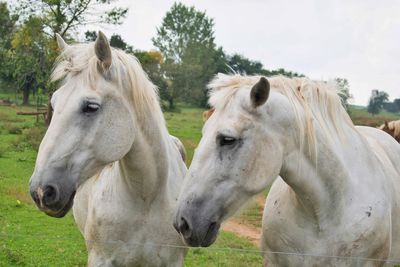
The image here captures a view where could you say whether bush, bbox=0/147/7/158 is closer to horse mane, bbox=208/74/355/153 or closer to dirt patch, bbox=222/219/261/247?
dirt patch, bbox=222/219/261/247

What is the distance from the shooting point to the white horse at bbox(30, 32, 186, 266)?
3.12 metres

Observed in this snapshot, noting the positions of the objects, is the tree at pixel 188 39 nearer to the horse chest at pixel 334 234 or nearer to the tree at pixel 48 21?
the tree at pixel 48 21

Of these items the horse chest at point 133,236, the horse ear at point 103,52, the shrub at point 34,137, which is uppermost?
the horse ear at point 103,52

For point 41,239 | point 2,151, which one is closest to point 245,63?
point 2,151

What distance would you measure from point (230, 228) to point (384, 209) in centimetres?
652

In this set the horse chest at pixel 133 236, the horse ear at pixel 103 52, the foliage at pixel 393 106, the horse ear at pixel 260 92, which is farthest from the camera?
the foliage at pixel 393 106

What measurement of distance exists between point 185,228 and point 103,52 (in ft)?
4.60

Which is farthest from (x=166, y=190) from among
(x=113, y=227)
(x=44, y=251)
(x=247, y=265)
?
(x=44, y=251)

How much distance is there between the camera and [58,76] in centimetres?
344

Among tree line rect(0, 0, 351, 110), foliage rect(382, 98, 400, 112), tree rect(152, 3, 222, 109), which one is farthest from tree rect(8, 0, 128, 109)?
foliage rect(382, 98, 400, 112)

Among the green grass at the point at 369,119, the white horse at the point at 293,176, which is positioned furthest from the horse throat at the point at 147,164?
the green grass at the point at 369,119

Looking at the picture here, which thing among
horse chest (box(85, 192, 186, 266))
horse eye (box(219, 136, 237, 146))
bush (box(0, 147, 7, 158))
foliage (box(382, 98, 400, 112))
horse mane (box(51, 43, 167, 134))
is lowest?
bush (box(0, 147, 7, 158))

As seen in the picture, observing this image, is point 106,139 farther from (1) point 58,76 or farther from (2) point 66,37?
(2) point 66,37

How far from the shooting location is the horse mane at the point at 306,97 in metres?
3.12
